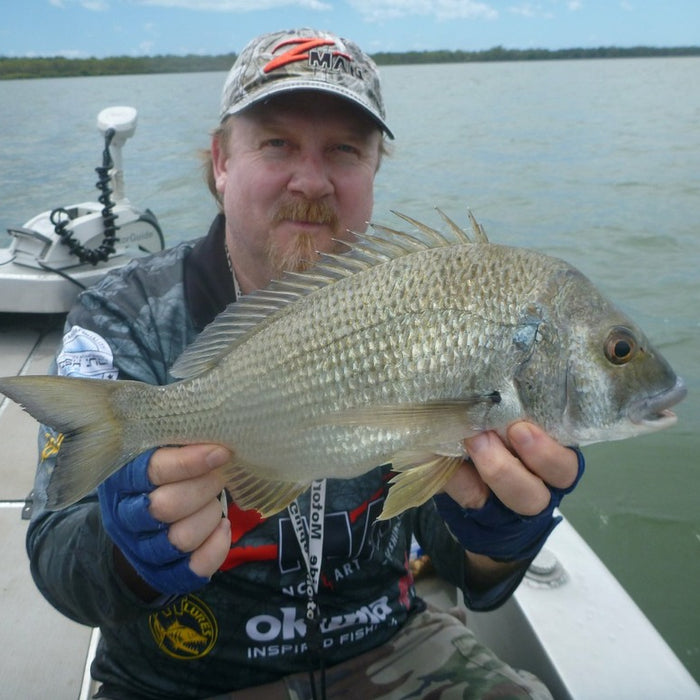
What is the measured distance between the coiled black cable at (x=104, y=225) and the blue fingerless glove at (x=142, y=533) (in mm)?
3609

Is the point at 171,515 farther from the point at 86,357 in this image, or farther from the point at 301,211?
the point at 301,211

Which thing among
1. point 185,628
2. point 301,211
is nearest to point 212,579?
point 185,628

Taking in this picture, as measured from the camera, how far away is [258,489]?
162cm

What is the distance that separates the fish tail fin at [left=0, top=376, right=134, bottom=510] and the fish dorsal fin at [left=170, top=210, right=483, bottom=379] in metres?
0.21

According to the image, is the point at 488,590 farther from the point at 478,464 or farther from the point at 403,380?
the point at 403,380

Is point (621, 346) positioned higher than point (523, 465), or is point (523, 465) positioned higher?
point (621, 346)

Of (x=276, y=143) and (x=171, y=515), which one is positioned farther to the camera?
(x=276, y=143)

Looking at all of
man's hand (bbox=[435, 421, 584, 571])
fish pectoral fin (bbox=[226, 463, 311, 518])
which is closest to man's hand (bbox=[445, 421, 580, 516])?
man's hand (bbox=[435, 421, 584, 571])

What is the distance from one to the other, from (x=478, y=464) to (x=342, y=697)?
37.9 inches

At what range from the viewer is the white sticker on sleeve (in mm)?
1880

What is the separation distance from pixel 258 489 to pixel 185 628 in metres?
0.58

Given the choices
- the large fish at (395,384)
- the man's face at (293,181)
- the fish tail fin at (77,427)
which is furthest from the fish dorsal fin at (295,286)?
the man's face at (293,181)

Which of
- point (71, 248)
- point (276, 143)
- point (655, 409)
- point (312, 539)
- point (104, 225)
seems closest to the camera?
point (655, 409)

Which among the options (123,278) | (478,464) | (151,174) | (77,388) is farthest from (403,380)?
(151,174)
